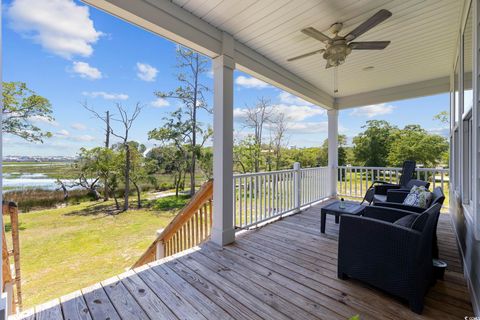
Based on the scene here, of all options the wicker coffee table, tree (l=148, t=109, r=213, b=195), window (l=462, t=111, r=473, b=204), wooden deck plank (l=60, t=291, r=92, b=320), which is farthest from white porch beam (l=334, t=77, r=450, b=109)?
tree (l=148, t=109, r=213, b=195)

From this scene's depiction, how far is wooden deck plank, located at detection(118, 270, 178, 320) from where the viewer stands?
1622mm

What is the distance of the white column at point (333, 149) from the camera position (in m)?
5.71

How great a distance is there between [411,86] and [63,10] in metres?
8.29

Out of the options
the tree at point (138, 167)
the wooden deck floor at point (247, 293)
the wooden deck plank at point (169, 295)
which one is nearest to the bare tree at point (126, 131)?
the tree at point (138, 167)

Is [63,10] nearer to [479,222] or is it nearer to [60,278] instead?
[60,278]

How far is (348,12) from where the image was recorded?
2.39 m

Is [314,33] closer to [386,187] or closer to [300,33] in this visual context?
[300,33]

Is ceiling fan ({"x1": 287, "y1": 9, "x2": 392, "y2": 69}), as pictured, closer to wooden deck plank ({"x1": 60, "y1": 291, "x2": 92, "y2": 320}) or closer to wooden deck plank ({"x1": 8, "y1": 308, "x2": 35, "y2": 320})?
wooden deck plank ({"x1": 60, "y1": 291, "x2": 92, "y2": 320})

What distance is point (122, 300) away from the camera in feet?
5.82

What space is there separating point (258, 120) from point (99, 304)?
989 cm

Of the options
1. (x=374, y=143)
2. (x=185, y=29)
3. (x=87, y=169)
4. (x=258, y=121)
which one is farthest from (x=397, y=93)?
(x=87, y=169)

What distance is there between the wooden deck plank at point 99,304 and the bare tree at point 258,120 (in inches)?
360

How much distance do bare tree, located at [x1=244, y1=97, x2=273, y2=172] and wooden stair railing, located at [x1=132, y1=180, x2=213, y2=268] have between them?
756 cm

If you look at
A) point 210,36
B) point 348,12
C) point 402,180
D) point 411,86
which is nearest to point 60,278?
point 210,36
